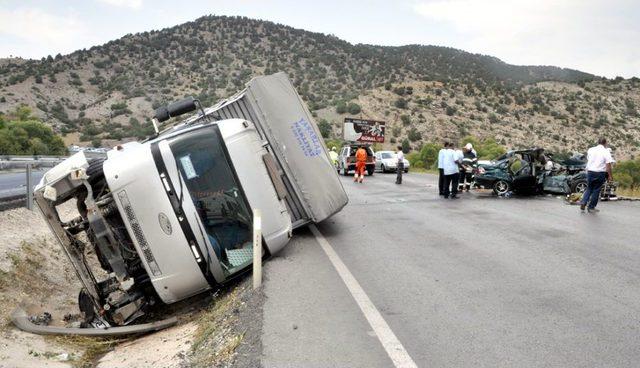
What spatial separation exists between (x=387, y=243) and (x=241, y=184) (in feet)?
11.5

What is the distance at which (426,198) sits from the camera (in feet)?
60.4

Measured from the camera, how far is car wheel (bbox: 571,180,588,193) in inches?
665

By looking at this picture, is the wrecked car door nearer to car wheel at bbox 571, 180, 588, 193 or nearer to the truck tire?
car wheel at bbox 571, 180, 588, 193

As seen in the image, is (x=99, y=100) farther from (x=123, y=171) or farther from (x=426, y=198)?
(x=123, y=171)

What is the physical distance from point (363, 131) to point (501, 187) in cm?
2627

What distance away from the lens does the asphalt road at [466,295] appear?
4.87 m

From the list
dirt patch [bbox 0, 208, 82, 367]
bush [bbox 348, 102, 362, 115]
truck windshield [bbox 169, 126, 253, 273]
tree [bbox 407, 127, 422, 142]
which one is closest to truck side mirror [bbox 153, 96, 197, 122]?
truck windshield [bbox 169, 126, 253, 273]

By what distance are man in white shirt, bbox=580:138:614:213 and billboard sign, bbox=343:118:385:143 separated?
29971 mm

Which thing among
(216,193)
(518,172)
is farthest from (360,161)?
(216,193)

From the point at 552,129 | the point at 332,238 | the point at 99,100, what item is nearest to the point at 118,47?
the point at 99,100

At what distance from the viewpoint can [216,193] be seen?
757 centimetres

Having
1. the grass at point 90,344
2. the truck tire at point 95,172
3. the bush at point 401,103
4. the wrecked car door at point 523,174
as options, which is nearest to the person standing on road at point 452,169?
the wrecked car door at point 523,174

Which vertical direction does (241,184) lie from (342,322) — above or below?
above

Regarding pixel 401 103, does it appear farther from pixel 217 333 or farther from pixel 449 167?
pixel 217 333
